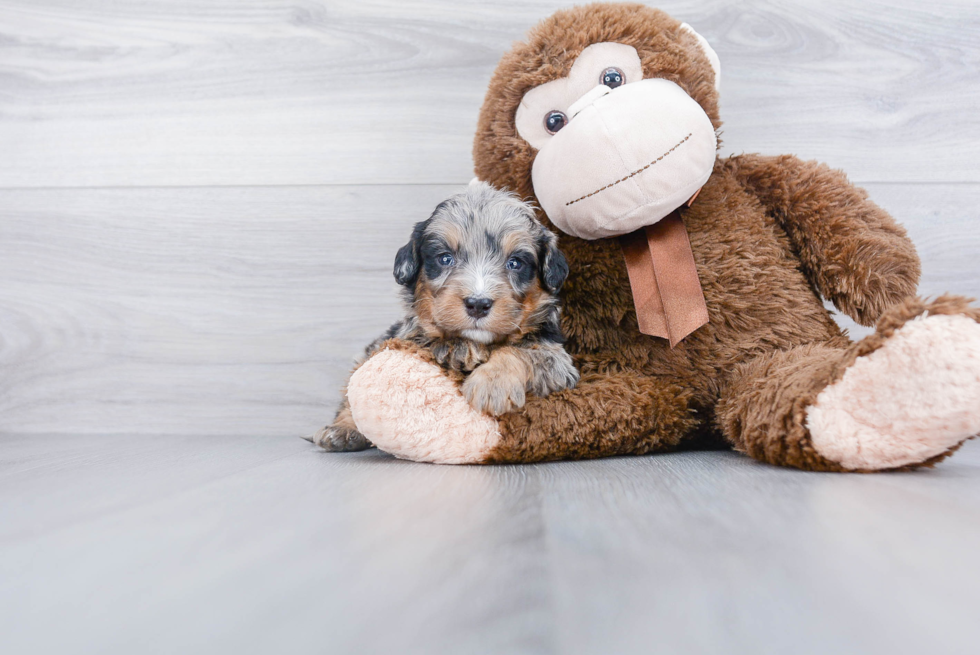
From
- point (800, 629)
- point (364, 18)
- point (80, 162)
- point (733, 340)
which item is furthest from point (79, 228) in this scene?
point (800, 629)

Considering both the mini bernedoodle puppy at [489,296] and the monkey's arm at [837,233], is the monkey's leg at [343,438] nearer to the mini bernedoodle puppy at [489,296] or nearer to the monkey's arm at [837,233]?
the mini bernedoodle puppy at [489,296]

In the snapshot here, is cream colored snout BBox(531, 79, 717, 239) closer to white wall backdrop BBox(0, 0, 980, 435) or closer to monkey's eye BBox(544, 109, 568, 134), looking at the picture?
monkey's eye BBox(544, 109, 568, 134)

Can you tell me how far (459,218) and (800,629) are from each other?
1.04 meters

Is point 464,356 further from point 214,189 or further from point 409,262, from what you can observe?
point 214,189

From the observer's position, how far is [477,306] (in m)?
1.26

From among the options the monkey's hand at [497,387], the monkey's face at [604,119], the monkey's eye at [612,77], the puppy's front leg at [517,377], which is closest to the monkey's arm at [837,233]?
the monkey's face at [604,119]

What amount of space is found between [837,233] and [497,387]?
825mm

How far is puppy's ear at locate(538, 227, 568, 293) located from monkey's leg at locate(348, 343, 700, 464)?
24 centimetres

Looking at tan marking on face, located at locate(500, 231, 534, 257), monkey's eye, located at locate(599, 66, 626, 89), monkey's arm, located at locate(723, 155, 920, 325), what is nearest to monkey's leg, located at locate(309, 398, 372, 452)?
tan marking on face, located at locate(500, 231, 534, 257)

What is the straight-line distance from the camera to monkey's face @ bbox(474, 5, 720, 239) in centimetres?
125

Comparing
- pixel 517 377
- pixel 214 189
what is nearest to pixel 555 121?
pixel 517 377

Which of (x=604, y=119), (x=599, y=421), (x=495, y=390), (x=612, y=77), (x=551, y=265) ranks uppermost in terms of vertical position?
(x=612, y=77)

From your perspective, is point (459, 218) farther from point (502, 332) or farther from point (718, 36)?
point (718, 36)

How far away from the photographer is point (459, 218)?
138 centimetres
